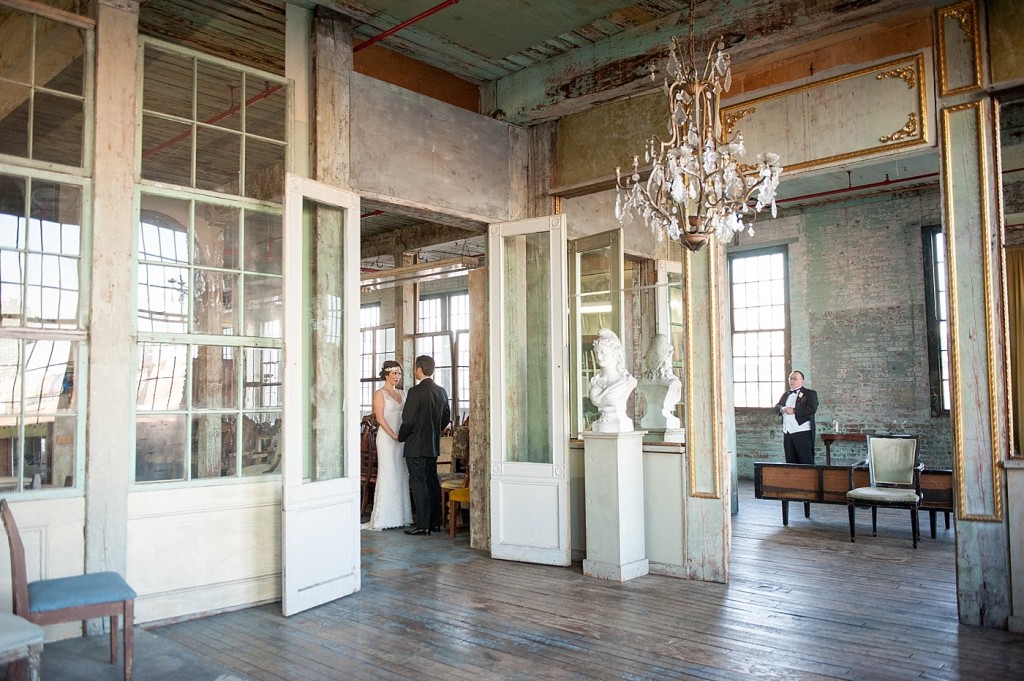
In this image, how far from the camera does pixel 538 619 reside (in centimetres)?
477

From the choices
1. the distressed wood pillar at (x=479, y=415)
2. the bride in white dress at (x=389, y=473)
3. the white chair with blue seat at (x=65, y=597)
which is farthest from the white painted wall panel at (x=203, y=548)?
the bride in white dress at (x=389, y=473)

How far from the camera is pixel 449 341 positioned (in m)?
15.4

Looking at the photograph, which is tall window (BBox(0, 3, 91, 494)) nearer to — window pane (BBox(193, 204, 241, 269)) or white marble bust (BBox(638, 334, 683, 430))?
window pane (BBox(193, 204, 241, 269))

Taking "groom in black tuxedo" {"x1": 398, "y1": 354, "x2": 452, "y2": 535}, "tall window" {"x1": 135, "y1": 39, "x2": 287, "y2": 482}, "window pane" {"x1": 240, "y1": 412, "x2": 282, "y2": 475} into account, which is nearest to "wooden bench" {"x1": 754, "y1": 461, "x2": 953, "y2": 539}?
"groom in black tuxedo" {"x1": 398, "y1": 354, "x2": 452, "y2": 535}

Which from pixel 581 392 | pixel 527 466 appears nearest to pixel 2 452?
pixel 527 466

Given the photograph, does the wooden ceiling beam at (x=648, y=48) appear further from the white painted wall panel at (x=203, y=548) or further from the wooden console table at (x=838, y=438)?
the wooden console table at (x=838, y=438)

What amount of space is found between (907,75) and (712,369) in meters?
2.37

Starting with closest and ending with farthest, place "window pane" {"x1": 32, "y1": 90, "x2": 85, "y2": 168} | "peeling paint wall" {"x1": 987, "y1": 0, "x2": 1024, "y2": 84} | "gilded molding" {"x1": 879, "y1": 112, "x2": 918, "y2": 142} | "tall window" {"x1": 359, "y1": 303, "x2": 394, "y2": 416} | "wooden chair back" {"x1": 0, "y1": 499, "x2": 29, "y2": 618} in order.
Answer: "wooden chair back" {"x1": 0, "y1": 499, "x2": 29, "y2": 618} → "window pane" {"x1": 32, "y1": 90, "x2": 85, "y2": 168} → "peeling paint wall" {"x1": 987, "y1": 0, "x2": 1024, "y2": 84} → "gilded molding" {"x1": 879, "y1": 112, "x2": 918, "y2": 142} → "tall window" {"x1": 359, "y1": 303, "x2": 394, "y2": 416}

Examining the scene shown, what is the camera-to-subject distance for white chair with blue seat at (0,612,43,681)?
9.78 feet

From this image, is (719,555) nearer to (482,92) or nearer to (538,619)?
(538,619)

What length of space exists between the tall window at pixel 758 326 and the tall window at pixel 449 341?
16.9 feet

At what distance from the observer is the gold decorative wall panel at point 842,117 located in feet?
16.5

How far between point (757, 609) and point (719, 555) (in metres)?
0.79

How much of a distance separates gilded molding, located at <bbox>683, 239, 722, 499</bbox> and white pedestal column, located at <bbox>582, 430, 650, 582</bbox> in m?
0.40
